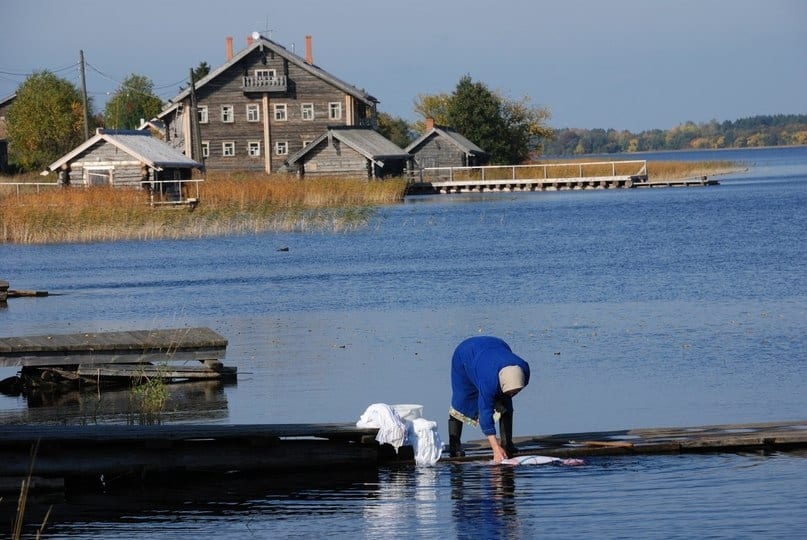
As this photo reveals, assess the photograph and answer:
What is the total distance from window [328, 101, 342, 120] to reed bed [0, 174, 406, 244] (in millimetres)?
23006

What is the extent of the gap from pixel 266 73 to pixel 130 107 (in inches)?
2694

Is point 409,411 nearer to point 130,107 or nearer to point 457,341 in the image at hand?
point 457,341

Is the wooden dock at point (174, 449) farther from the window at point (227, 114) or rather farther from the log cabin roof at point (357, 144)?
the window at point (227, 114)

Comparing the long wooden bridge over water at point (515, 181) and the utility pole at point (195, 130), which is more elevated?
the utility pole at point (195, 130)

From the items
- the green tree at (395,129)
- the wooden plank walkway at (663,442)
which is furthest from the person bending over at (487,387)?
the green tree at (395,129)

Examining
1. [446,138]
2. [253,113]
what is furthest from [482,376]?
[446,138]

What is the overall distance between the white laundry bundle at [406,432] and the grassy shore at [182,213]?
120 feet

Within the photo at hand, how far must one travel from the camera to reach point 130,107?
14962 cm

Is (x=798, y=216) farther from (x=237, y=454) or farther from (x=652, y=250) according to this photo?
(x=237, y=454)

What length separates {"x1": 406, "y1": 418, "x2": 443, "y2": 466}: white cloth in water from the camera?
13.2 metres

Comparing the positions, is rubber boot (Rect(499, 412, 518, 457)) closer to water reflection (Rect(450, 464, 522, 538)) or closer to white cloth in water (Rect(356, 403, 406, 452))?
water reflection (Rect(450, 464, 522, 538))

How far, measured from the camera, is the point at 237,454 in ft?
43.3

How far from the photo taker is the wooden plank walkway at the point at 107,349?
18.7 metres

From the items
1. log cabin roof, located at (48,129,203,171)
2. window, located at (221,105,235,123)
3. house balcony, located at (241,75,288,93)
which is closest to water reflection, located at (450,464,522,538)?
log cabin roof, located at (48,129,203,171)
